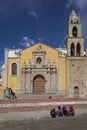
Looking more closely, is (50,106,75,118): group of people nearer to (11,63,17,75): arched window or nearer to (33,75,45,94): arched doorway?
(33,75,45,94): arched doorway

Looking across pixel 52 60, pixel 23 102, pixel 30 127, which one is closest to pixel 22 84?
pixel 52 60

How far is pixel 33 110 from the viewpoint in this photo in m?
32.6

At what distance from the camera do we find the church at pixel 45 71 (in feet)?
161

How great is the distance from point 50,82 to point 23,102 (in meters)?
16.5

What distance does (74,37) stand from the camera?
2005 inches

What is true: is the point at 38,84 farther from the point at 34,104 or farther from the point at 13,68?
the point at 34,104

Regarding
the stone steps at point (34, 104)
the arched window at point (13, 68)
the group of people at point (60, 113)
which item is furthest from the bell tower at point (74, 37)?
the group of people at point (60, 113)

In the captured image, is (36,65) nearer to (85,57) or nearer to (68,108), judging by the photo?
(85,57)

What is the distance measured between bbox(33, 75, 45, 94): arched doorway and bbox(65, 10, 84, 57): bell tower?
5911 millimetres

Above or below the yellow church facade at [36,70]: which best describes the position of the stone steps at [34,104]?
below

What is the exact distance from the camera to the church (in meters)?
49.0

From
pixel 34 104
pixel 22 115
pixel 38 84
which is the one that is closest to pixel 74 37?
pixel 38 84

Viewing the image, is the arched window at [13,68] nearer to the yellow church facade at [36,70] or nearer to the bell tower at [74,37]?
the yellow church facade at [36,70]

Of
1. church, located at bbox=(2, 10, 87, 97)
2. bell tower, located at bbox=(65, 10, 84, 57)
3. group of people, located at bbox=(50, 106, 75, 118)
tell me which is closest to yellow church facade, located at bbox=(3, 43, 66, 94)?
church, located at bbox=(2, 10, 87, 97)
